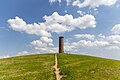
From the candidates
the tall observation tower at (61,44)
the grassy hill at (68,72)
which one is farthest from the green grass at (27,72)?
the tall observation tower at (61,44)

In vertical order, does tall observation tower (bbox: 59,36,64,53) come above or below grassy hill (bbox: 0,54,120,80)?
above

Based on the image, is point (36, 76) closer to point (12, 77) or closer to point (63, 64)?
point (12, 77)

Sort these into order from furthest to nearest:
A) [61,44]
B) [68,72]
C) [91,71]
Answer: [61,44], [91,71], [68,72]

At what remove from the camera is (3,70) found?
51219mm

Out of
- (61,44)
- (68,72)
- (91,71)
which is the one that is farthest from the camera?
(61,44)

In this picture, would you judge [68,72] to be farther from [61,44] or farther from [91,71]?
[61,44]

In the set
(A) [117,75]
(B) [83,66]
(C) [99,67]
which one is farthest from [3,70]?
(A) [117,75]

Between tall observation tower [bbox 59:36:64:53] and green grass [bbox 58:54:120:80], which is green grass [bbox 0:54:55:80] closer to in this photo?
green grass [bbox 58:54:120:80]

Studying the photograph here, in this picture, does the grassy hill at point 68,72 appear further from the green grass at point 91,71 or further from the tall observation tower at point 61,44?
the tall observation tower at point 61,44

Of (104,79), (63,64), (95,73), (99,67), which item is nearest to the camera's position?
(104,79)

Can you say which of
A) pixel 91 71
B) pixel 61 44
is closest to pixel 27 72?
pixel 91 71

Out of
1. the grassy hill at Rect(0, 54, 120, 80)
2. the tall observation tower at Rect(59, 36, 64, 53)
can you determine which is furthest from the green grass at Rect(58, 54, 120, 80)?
the tall observation tower at Rect(59, 36, 64, 53)

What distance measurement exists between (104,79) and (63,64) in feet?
44.2

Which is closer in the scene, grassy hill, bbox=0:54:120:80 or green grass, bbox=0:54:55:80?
grassy hill, bbox=0:54:120:80
